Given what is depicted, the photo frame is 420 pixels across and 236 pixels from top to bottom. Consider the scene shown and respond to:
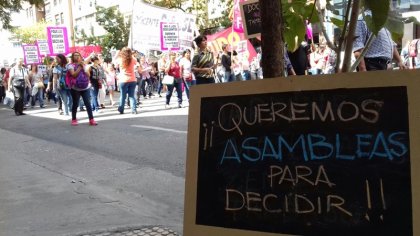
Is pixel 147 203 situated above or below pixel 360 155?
below

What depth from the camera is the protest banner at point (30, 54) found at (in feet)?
74.7

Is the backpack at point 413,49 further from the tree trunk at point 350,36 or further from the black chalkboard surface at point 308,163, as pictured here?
the black chalkboard surface at point 308,163

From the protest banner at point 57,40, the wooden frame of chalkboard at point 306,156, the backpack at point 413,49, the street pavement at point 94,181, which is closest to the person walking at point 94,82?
the street pavement at point 94,181

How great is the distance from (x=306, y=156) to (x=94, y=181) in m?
3.82

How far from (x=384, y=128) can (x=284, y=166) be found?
1.37ft

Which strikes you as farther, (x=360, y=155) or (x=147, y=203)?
(x=147, y=203)

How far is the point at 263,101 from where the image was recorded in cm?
204

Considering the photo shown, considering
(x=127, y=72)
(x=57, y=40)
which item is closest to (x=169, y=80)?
(x=127, y=72)

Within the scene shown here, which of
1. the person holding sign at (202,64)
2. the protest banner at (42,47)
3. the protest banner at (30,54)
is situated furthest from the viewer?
the protest banner at (42,47)

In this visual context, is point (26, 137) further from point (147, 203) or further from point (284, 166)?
point (284, 166)

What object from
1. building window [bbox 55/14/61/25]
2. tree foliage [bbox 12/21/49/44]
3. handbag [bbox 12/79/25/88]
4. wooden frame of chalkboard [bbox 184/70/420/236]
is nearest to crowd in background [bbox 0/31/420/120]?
handbag [bbox 12/79/25/88]

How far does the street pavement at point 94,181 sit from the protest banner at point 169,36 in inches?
216

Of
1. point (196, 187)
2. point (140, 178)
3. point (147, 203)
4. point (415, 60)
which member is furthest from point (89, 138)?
point (415, 60)

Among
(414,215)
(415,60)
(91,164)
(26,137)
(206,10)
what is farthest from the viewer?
(206,10)
